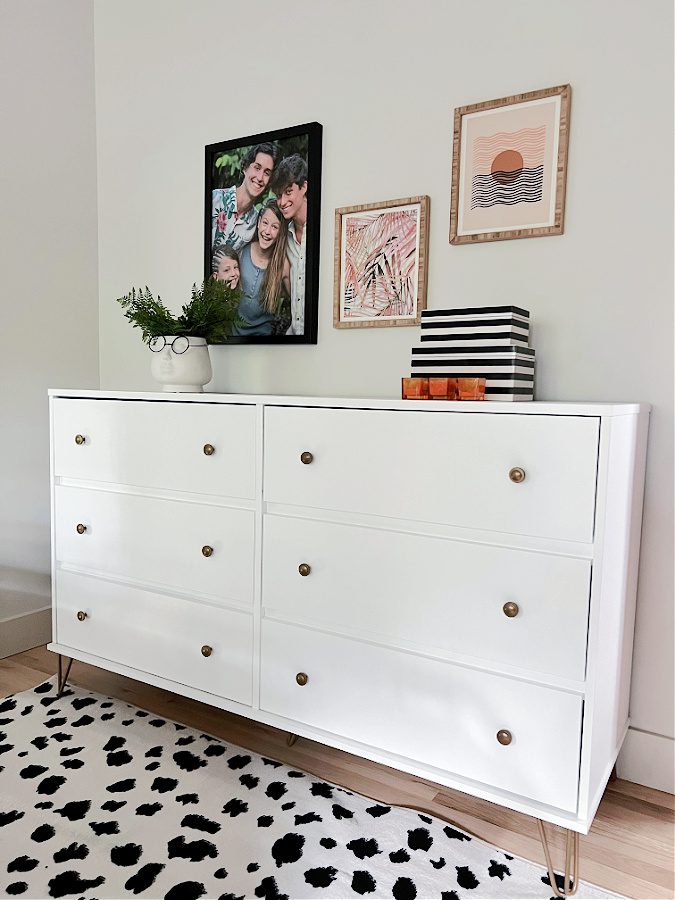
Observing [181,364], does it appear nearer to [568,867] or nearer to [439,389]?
[439,389]

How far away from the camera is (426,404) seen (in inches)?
56.9

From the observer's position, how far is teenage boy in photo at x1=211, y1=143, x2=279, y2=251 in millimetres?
2211

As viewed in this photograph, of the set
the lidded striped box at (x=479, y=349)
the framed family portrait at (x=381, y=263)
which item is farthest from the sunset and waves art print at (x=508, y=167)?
the lidded striped box at (x=479, y=349)

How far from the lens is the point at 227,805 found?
158 cm

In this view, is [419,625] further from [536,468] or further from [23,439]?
[23,439]

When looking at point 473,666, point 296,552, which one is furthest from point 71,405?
point 473,666

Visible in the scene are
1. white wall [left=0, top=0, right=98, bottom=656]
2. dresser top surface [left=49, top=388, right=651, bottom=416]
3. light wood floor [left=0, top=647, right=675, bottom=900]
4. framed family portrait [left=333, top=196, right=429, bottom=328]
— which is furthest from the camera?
white wall [left=0, top=0, right=98, bottom=656]

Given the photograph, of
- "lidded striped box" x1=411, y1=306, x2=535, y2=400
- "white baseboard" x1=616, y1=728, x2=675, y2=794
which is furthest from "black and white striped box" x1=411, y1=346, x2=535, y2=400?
"white baseboard" x1=616, y1=728, x2=675, y2=794

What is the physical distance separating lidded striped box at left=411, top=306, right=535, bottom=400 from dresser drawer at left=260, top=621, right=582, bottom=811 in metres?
0.63

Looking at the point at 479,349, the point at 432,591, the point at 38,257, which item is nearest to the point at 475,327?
the point at 479,349

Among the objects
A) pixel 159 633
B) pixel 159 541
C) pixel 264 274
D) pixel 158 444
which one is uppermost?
pixel 264 274

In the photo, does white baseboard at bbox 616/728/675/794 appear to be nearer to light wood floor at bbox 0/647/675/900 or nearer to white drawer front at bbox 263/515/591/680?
light wood floor at bbox 0/647/675/900

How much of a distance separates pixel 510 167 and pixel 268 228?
80 cm

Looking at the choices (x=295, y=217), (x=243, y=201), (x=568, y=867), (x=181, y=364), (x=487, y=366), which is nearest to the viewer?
(x=568, y=867)
